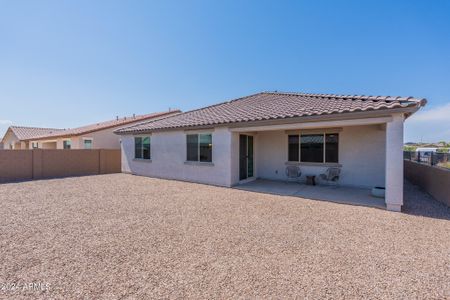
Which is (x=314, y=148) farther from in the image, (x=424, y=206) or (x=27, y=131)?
(x=27, y=131)

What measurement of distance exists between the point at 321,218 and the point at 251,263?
2994 millimetres

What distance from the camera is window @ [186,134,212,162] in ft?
34.2

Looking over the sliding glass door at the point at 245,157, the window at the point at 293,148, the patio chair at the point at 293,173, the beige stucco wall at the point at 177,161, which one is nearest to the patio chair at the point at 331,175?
the patio chair at the point at 293,173

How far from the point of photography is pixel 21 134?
2788cm

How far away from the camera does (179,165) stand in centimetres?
1166

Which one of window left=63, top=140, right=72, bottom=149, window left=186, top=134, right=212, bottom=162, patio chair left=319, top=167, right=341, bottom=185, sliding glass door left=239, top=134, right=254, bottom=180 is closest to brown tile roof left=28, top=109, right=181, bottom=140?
window left=63, top=140, right=72, bottom=149

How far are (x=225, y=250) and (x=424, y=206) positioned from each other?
22.2ft

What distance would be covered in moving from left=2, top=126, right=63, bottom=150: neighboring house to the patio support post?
34.0m

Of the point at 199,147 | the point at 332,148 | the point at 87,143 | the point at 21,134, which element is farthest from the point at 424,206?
the point at 21,134

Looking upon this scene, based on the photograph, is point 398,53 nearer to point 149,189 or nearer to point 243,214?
point 243,214

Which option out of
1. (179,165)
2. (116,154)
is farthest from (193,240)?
(116,154)

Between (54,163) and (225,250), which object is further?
(54,163)

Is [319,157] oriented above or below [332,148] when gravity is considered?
below

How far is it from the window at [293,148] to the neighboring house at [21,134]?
30.4m
